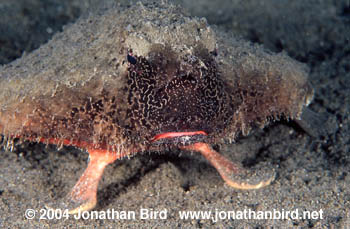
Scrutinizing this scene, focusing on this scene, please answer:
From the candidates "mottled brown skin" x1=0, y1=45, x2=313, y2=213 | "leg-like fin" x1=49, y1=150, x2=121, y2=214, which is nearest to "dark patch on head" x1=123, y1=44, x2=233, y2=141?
"mottled brown skin" x1=0, y1=45, x2=313, y2=213

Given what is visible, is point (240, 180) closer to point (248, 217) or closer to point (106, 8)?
point (248, 217)

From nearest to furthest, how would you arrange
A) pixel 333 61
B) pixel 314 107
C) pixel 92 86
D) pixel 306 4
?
1. pixel 92 86
2. pixel 314 107
3. pixel 333 61
4. pixel 306 4

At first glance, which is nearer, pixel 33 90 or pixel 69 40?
pixel 33 90

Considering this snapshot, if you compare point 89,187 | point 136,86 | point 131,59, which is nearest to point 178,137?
point 136,86

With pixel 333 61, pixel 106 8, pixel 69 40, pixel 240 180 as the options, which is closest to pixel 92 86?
pixel 69 40

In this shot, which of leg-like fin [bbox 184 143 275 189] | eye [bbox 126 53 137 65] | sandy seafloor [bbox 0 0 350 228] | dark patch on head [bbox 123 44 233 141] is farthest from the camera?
leg-like fin [bbox 184 143 275 189]

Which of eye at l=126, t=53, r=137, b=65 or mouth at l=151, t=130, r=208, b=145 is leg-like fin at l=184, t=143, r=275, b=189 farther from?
eye at l=126, t=53, r=137, b=65

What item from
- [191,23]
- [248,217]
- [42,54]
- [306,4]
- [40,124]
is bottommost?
[248,217]

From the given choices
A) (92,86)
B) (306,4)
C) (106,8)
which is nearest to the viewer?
(92,86)
